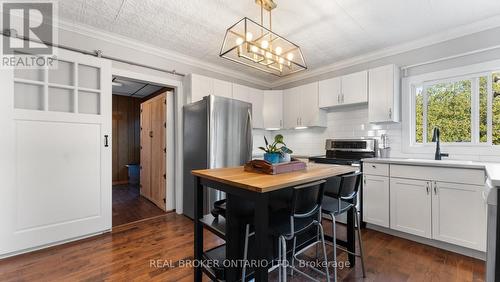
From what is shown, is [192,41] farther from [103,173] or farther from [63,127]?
[103,173]

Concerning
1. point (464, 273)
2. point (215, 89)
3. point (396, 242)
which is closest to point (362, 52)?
point (215, 89)

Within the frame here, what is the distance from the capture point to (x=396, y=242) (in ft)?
8.23

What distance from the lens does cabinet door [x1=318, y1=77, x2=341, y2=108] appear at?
3572mm

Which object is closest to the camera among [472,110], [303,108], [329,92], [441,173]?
[441,173]

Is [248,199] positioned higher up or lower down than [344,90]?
lower down

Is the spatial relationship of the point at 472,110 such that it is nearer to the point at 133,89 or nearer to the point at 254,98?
the point at 254,98

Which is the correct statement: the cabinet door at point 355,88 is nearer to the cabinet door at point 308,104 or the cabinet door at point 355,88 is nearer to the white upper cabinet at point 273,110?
the cabinet door at point 308,104

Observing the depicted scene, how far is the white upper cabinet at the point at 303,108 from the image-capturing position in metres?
3.88

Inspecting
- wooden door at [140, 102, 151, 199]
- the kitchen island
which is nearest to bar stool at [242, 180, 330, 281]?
the kitchen island

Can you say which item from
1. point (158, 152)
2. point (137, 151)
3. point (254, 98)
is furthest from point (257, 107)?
point (137, 151)

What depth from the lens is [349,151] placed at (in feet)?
11.0

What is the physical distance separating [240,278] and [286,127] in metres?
3.16

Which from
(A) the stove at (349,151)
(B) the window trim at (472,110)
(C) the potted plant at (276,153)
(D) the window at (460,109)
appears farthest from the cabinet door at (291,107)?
(C) the potted plant at (276,153)

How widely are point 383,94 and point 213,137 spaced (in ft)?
7.93
